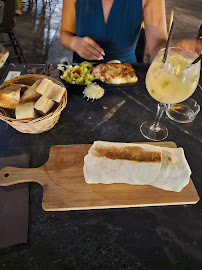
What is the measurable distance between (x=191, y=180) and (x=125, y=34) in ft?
5.00

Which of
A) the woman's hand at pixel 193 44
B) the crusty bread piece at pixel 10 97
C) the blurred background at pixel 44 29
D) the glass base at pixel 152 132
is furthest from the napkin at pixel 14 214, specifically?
the blurred background at pixel 44 29

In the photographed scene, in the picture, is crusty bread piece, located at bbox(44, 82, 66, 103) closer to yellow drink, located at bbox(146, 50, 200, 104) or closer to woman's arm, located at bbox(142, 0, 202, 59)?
yellow drink, located at bbox(146, 50, 200, 104)

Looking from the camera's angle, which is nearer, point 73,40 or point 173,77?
point 173,77

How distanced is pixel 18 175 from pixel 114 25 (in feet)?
5.21

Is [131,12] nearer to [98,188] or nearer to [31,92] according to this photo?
[31,92]

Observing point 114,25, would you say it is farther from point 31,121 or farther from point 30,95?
point 31,121

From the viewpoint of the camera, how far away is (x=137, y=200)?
35.6 inches

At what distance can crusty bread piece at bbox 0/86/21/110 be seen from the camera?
3.38 feet

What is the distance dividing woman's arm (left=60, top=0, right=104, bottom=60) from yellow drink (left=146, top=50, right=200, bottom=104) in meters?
0.71

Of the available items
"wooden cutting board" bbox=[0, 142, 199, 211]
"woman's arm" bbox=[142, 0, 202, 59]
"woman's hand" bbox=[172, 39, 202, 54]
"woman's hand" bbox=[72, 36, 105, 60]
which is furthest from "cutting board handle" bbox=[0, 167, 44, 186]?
"woman's arm" bbox=[142, 0, 202, 59]

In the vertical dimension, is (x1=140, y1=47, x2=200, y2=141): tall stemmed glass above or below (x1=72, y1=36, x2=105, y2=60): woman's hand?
above

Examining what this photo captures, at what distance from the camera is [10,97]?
104cm

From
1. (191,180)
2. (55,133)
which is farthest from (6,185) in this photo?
(191,180)

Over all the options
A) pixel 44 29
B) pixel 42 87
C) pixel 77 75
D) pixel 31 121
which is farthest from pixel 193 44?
pixel 44 29
